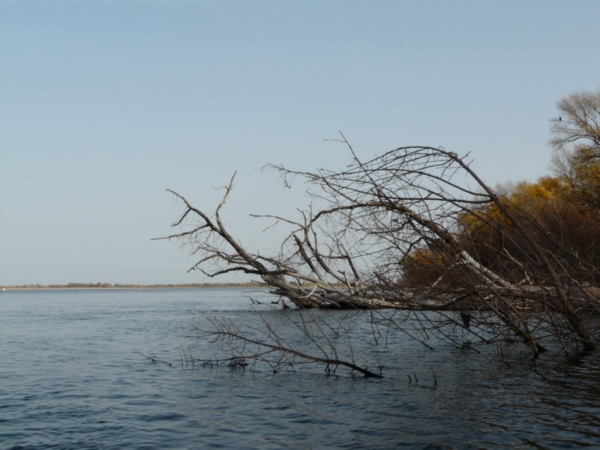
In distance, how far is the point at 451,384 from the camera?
10.4 m

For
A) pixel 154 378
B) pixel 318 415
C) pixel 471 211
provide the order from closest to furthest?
pixel 318 415 < pixel 471 211 < pixel 154 378

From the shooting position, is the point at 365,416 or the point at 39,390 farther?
the point at 39,390

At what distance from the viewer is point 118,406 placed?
9695 mm

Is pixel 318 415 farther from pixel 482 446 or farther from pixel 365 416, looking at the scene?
pixel 482 446

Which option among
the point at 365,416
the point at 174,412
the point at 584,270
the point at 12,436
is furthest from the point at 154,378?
the point at 584,270

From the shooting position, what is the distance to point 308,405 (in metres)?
9.18

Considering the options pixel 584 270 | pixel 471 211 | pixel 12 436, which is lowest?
pixel 12 436

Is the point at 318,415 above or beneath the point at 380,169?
beneath

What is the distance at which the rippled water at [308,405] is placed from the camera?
7480 millimetres

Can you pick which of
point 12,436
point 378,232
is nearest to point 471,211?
point 378,232

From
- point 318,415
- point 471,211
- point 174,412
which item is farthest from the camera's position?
point 471,211

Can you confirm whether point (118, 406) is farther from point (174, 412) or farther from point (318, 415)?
point (318, 415)

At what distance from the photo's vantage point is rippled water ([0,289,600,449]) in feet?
24.5

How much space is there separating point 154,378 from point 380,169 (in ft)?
20.5
